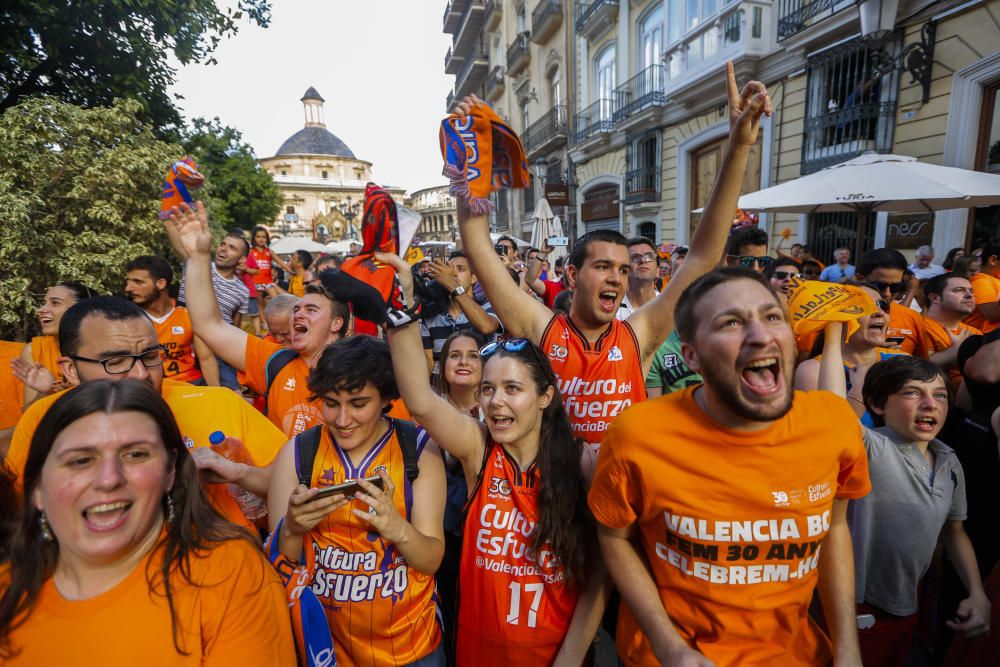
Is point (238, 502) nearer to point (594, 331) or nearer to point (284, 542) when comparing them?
point (284, 542)

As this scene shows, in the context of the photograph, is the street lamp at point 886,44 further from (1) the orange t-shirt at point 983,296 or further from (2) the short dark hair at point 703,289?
(2) the short dark hair at point 703,289

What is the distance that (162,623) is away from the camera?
132cm

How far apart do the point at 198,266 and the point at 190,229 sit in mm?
201

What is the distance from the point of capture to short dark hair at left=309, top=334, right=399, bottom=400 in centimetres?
197

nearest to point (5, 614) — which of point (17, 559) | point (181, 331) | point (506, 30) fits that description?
point (17, 559)

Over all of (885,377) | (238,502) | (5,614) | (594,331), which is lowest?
(238,502)

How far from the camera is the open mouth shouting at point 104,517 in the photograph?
1.33 meters

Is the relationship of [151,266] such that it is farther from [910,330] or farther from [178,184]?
[910,330]

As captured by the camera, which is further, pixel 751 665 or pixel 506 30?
pixel 506 30

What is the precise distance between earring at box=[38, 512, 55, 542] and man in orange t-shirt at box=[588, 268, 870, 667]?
161cm

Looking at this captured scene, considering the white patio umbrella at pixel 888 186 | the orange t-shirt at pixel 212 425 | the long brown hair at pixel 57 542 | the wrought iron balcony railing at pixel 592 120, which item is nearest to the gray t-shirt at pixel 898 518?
the long brown hair at pixel 57 542

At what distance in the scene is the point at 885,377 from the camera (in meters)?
2.34

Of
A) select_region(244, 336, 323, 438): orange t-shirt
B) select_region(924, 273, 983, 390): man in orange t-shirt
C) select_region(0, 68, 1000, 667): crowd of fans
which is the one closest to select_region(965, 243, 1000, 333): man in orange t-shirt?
select_region(924, 273, 983, 390): man in orange t-shirt

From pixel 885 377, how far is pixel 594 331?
1.37 meters
